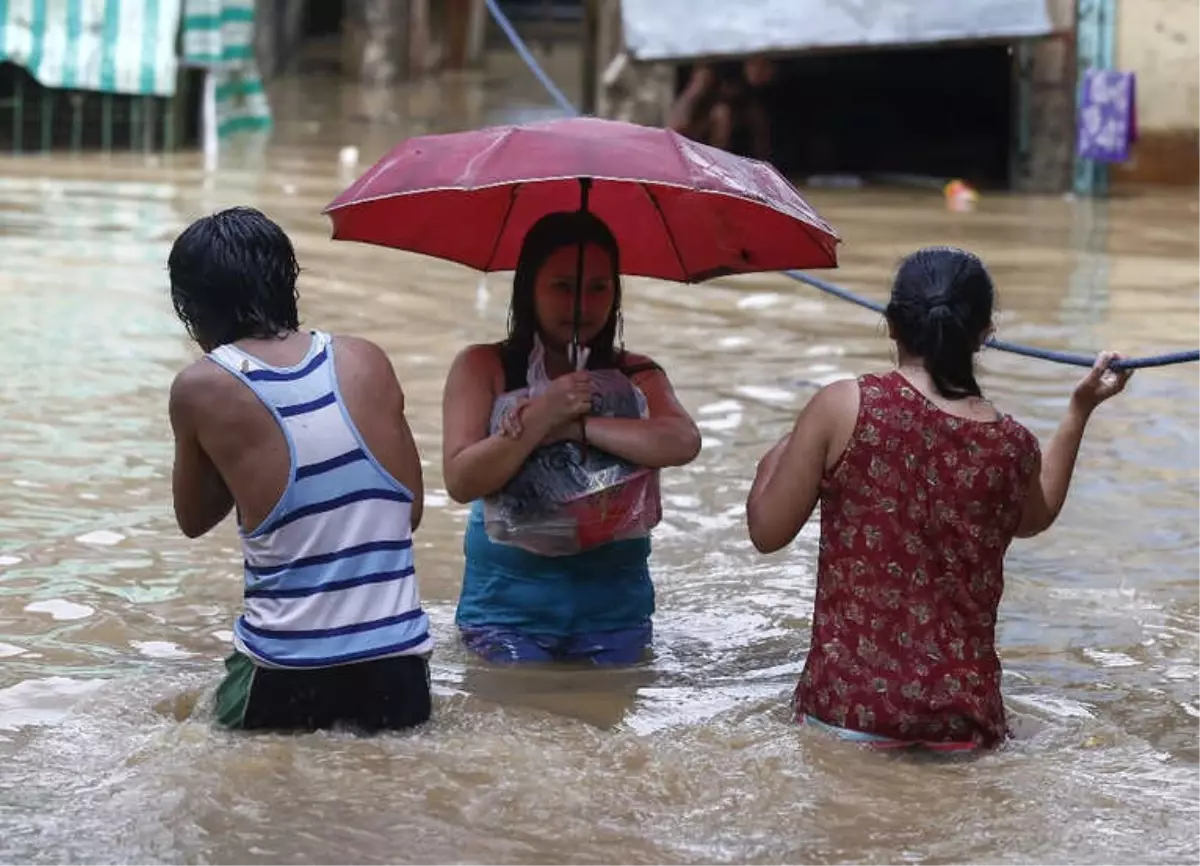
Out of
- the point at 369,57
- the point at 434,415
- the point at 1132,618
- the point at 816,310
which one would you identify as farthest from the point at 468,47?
the point at 1132,618

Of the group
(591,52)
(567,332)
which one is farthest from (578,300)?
(591,52)

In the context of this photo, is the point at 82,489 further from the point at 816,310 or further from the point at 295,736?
the point at 816,310

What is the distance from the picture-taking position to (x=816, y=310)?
9688 mm

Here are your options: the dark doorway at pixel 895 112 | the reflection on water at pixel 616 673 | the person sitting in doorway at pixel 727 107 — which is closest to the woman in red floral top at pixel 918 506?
the reflection on water at pixel 616 673

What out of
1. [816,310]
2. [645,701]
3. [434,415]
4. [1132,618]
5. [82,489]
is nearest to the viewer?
[645,701]

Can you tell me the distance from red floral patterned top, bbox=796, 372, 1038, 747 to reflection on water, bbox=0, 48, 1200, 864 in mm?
118

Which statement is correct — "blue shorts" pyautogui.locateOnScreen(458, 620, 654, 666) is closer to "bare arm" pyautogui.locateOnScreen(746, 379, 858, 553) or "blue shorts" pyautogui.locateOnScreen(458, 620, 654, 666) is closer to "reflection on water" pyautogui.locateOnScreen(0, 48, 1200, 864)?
"reflection on water" pyautogui.locateOnScreen(0, 48, 1200, 864)

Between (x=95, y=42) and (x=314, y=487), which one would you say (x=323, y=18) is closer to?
(x=95, y=42)

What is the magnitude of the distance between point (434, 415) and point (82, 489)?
1.52 m

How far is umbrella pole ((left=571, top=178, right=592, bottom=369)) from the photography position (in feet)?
13.6

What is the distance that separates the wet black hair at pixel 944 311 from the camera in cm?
364

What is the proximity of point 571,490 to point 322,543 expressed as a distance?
29.2 inches

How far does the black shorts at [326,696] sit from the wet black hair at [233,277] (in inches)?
25.1

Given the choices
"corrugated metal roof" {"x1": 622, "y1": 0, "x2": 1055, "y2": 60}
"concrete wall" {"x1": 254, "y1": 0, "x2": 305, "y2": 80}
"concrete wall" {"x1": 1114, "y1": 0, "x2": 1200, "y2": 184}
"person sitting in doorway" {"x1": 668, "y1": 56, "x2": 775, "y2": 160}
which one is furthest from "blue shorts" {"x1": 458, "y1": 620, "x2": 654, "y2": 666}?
"concrete wall" {"x1": 254, "y1": 0, "x2": 305, "y2": 80}
